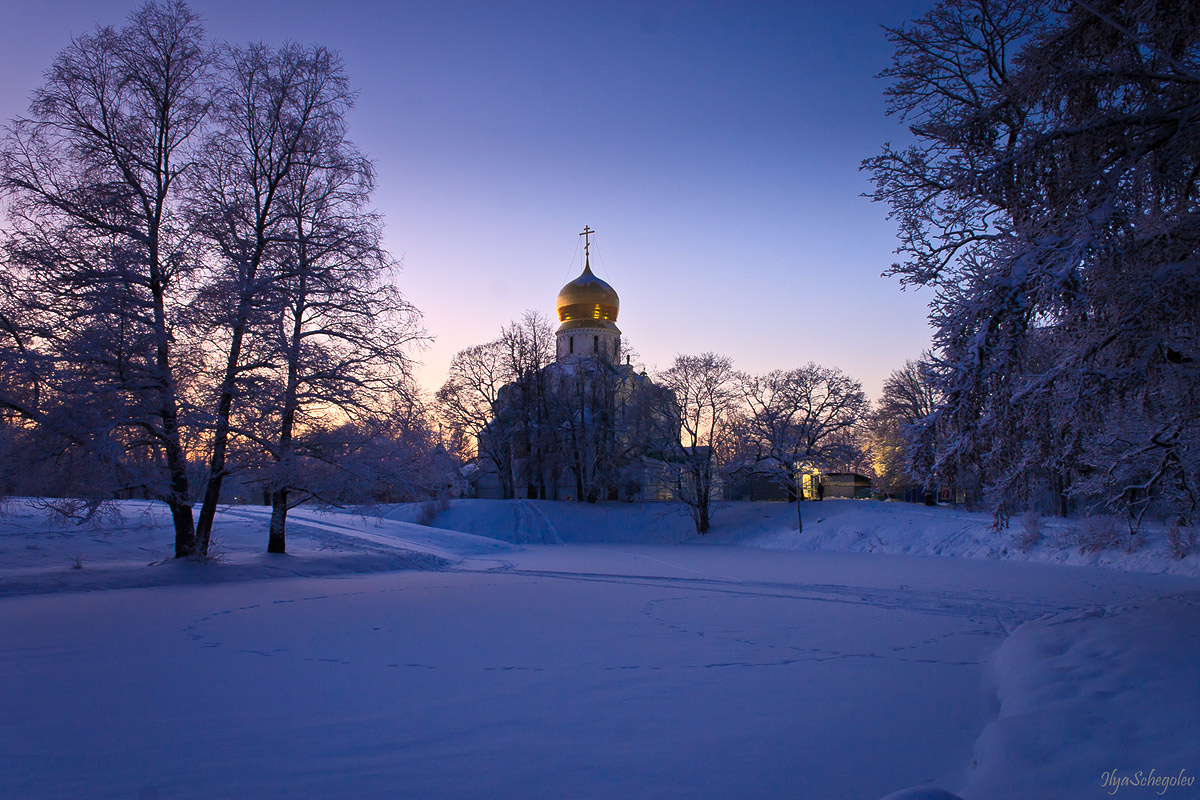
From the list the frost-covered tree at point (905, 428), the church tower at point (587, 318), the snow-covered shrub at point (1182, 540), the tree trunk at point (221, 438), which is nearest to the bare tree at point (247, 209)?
the tree trunk at point (221, 438)

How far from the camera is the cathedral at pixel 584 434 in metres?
39.7

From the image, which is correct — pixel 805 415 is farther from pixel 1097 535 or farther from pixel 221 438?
pixel 221 438

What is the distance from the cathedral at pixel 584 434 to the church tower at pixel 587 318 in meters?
6.60

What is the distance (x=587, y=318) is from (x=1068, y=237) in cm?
4530

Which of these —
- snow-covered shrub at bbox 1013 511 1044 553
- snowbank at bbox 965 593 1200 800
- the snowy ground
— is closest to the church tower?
snow-covered shrub at bbox 1013 511 1044 553

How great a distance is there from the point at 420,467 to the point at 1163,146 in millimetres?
14175

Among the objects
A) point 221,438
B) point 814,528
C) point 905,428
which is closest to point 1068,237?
point 905,428

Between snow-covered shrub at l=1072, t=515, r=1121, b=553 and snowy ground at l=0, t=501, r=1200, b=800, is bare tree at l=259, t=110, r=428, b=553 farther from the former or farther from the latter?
snow-covered shrub at l=1072, t=515, r=1121, b=553

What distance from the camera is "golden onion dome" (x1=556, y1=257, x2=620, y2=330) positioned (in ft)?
168

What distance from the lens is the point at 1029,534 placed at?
70.3ft

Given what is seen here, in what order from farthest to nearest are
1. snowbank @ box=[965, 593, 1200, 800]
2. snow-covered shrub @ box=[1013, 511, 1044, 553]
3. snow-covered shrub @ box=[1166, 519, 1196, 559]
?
snow-covered shrub @ box=[1013, 511, 1044, 553] → snow-covered shrub @ box=[1166, 519, 1196, 559] → snowbank @ box=[965, 593, 1200, 800]

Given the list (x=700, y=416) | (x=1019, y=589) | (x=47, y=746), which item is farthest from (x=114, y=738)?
(x=700, y=416)

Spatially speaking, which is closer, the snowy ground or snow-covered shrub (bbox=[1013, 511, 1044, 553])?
the snowy ground

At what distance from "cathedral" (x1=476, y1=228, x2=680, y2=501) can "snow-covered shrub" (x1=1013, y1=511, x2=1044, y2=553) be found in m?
19.1
